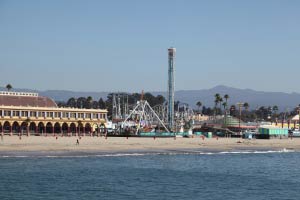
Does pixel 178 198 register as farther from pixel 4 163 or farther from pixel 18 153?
pixel 18 153

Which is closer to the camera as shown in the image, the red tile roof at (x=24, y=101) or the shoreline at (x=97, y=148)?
the shoreline at (x=97, y=148)

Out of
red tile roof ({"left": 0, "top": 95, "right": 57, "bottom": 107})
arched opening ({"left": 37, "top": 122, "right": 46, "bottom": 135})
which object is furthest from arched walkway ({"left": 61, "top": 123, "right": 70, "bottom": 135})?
red tile roof ({"left": 0, "top": 95, "right": 57, "bottom": 107})

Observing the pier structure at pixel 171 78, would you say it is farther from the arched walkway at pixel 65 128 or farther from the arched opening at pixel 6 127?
the arched opening at pixel 6 127

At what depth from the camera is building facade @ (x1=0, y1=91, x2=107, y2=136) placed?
96625 millimetres

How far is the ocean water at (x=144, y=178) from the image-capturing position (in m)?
34.2

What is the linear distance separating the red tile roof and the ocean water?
43440 millimetres

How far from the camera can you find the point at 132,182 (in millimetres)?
39469

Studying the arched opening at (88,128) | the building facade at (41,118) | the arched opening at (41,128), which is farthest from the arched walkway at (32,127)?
the arched opening at (88,128)

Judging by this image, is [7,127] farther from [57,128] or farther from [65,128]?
[65,128]

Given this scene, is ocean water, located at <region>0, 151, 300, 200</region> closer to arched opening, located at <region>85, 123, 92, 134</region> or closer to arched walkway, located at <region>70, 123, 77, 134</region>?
arched walkway, located at <region>70, 123, 77, 134</region>

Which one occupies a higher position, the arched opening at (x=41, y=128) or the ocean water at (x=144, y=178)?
the arched opening at (x=41, y=128)

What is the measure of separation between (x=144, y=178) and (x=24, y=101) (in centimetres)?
6495

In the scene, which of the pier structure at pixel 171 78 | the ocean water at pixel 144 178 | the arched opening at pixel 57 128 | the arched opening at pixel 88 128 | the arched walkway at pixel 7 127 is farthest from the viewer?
the pier structure at pixel 171 78

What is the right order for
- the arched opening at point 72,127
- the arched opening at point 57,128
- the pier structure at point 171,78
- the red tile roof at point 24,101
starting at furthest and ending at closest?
the pier structure at point 171,78
the arched opening at point 72,127
the arched opening at point 57,128
the red tile roof at point 24,101
